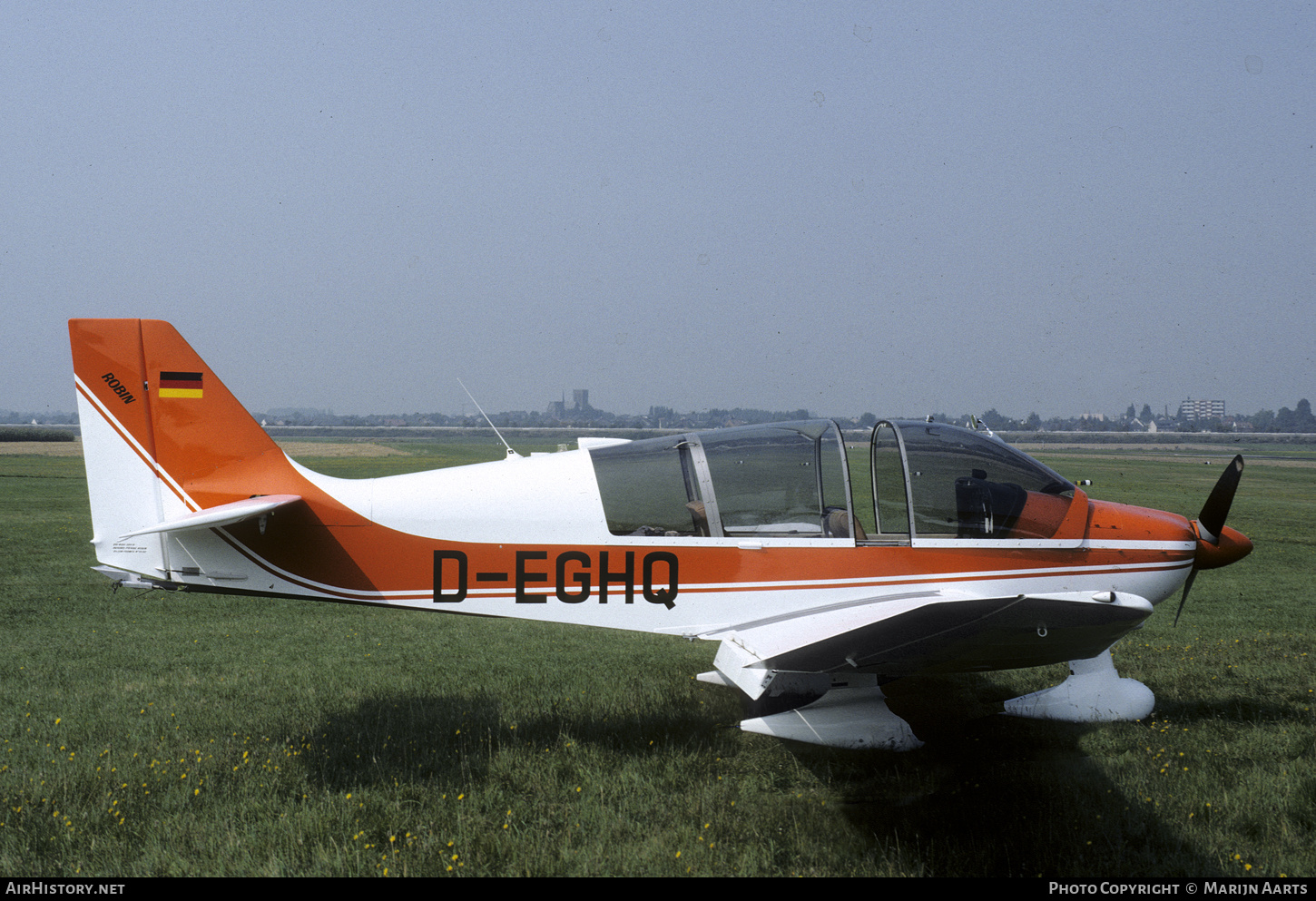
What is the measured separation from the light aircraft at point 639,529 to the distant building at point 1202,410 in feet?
364

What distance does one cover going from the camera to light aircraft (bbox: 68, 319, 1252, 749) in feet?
16.2

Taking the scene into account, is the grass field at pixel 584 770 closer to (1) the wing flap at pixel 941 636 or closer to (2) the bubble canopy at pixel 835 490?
(1) the wing flap at pixel 941 636

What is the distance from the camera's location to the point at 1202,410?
4437 inches

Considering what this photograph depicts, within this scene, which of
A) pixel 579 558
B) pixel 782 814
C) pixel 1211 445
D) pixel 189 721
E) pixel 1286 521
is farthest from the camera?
pixel 1211 445

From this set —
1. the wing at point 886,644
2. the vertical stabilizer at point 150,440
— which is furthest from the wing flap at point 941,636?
the vertical stabilizer at point 150,440

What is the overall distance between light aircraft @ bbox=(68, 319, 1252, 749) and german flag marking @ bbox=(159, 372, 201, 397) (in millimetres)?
12

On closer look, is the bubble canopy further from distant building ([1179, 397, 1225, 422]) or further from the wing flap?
distant building ([1179, 397, 1225, 422])

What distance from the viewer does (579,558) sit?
16.2 feet

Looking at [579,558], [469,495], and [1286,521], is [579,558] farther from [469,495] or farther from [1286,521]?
[1286,521]

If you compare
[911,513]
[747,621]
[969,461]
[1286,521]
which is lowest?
[1286,521]

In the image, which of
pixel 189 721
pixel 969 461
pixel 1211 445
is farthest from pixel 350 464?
pixel 1211 445

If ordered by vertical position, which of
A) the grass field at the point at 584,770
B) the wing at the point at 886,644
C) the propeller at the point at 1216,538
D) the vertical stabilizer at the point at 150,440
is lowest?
the grass field at the point at 584,770

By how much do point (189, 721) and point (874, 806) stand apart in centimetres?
478

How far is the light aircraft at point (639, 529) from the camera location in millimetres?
4934
